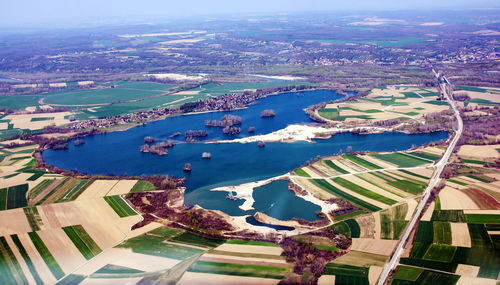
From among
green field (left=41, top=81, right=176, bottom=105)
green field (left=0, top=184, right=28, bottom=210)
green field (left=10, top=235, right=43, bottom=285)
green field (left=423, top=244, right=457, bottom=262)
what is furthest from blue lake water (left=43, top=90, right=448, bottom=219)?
green field (left=41, top=81, right=176, bottom=105)

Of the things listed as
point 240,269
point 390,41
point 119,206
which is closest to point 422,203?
point 240,269

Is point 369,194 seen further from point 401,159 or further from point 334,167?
point 401,159

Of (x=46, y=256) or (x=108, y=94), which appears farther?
(x=108, y=94)

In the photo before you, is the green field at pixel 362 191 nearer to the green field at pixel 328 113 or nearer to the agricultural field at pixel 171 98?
the green field at pixel 328 113

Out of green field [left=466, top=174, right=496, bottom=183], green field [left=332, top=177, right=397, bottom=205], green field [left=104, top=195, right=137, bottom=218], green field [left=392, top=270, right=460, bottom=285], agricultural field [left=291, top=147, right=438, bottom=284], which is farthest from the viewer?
green field [left=466, top=174, right=496, bottom=183]

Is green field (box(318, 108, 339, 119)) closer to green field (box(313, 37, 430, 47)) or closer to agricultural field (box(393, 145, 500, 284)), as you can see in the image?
agricultural field (box(393, 145, 500, 284))

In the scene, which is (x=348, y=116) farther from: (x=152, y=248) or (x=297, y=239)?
(x=152, y=248)

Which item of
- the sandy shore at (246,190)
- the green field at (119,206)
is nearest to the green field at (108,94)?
the green field at (119,206)
